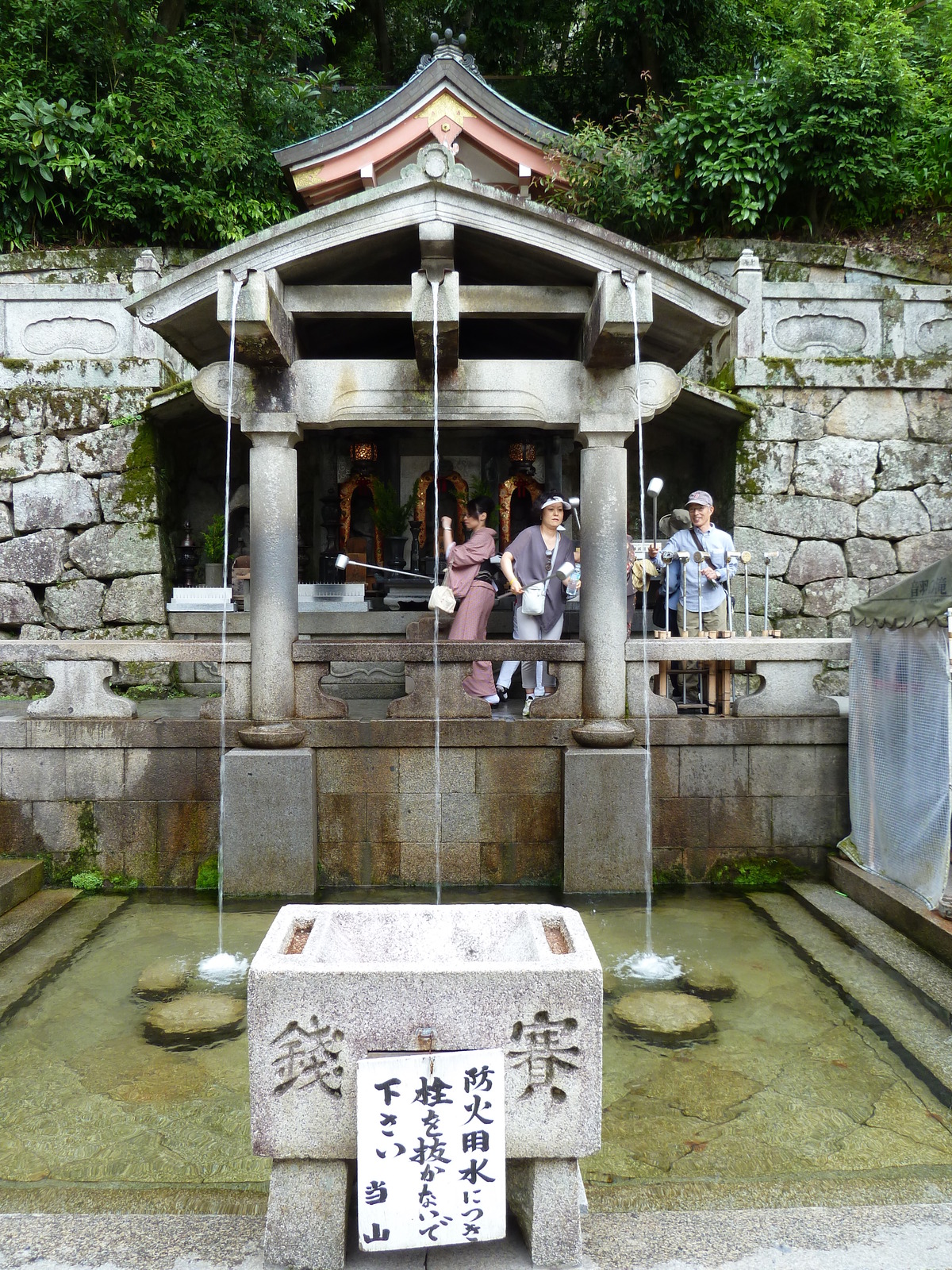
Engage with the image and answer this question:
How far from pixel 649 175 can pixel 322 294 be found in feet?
28.6

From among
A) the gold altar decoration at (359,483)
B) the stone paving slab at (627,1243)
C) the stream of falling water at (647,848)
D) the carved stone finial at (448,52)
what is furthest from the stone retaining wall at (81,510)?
the stone paving slab at (627,1243)

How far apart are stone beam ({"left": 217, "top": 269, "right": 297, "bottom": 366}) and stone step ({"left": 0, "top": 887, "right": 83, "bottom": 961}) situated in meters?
4.31

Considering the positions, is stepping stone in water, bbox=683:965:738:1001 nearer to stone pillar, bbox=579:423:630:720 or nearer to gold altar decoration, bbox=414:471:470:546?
stone pillar, bbox=579:423:630:720

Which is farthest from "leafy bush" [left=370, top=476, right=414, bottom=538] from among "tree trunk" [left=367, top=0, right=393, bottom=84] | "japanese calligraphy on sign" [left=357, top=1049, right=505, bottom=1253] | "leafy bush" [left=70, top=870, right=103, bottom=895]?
"tree trunk" [left=367, top=0, right=393, bottom=84]

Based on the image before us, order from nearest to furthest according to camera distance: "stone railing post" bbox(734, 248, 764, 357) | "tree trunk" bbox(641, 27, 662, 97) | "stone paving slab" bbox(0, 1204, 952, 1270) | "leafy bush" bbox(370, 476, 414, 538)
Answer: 1. "stone paving slab" bbox(0, 1204, 952, 1270)
2. "stone railing post" bbox(734, 248, 764, 357)
3. "leafy bush" bbox(370, 476, 414, 538)
4. "tree trunk" bbox(641, 27, 662, 97)

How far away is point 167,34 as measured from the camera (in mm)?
15266

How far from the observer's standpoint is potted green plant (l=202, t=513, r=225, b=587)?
40.0ft

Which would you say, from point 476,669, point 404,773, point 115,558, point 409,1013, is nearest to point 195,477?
point 115,558

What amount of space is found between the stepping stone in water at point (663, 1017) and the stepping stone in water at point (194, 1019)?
2.12 metres

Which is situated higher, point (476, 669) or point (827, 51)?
point (827, 51)

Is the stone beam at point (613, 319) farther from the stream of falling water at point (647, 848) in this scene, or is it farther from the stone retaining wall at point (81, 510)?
the stone retaining wall at point (81, 510)

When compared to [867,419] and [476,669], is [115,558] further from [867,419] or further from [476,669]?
[867,419]

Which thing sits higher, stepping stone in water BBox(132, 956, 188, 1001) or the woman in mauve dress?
the woman in mauve dress

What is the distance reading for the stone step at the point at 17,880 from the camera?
6.46 meters
